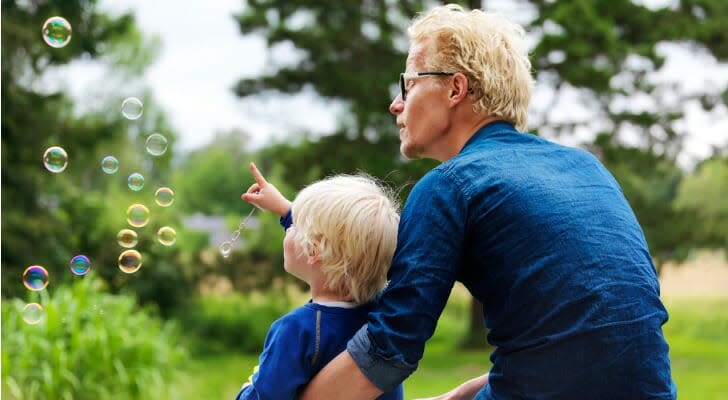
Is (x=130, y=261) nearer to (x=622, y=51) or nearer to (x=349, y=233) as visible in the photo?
(x=349, y=233)

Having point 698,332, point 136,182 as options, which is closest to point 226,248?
point 136,182

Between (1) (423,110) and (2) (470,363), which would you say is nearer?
(1) (423,110)

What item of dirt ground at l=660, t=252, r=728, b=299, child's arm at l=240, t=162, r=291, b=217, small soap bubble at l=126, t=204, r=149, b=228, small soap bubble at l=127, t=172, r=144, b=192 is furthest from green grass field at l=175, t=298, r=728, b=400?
child's arm at l=240, t=162, r=291, b=217

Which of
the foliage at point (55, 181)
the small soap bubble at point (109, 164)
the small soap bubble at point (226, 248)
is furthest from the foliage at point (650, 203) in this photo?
the small soap bubble at point (226, 248)

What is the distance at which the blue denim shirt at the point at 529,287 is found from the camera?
1669 millimetres

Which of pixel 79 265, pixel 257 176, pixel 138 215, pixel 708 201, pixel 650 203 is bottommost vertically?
pixel 708 201

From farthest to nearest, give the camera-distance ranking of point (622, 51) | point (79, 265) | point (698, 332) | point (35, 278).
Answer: point (698, 332)
point (622, 51)
point (35, 278)
point (79, 265)

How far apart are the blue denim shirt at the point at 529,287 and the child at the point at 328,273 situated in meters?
0.13

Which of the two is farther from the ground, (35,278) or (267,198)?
(267,198)

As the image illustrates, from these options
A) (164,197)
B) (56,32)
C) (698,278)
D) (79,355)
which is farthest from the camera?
(698,278)

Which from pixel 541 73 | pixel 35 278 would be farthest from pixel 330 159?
pixel 35 278

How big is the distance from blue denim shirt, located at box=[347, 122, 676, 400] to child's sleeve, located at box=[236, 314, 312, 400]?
0.42 feet

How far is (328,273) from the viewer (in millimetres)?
1895

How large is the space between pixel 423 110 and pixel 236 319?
13.4 metres
